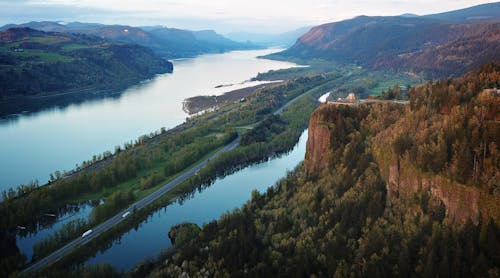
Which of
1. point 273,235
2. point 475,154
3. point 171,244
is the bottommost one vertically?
point 171,244

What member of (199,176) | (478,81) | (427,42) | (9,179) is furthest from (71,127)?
(427,42)

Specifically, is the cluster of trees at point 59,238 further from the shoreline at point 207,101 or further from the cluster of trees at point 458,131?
the shoreline at point 207,101

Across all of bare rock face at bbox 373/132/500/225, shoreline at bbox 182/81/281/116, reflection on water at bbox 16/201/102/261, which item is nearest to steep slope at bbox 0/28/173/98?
shoreline at bbox 182/81/281/116

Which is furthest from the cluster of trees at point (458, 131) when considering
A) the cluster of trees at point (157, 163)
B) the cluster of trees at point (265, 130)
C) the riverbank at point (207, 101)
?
the riverbank at point (207, 101)

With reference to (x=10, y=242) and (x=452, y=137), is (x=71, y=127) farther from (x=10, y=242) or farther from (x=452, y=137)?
(x=452, y=137)

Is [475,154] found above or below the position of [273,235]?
above

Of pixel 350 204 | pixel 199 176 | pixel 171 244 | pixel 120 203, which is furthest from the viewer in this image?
pixel 199 176

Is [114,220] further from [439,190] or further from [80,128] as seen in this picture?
[80,128]
